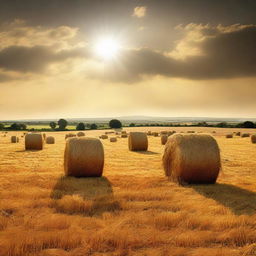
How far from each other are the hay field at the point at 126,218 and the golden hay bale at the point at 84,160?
50.2 inches

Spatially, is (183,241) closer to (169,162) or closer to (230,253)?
(230,253)

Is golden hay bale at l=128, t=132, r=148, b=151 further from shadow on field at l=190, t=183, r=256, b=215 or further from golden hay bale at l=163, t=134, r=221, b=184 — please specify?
shadow on field at l=190, t=183, r=256, b=215

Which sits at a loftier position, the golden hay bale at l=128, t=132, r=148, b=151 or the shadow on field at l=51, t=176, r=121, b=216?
the golden hay bale at l=128, t=132, r=148, b=151

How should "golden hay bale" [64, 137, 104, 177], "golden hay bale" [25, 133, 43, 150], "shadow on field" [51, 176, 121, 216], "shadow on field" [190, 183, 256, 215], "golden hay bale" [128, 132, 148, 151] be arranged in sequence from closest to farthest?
"shadow on field" [51, 176, 121, 216] < "shadow on field" [190, 183, 256, 215] < "golden hay bale" [64, 137, 104, 177] < "golden hay bale" [128, 132, 148, 151] < "golden hay bale" [25, 133, 43, 150]

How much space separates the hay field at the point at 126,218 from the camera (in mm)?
5109

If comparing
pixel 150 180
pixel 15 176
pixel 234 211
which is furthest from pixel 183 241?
pixel 15 176

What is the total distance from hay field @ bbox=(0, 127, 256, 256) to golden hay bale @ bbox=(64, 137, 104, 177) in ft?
4.18

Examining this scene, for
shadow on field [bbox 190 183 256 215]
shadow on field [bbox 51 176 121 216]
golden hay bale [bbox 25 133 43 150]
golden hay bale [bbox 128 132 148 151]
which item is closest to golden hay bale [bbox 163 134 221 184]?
shadow on field [bbox 190 183 256 215]

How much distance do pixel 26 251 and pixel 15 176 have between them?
21.9 feet

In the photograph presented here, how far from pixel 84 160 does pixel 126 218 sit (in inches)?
220

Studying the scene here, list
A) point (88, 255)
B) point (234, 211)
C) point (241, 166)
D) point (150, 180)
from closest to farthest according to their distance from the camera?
point (88, 255), point (234, 211), point (150, 180), point (241, 166)

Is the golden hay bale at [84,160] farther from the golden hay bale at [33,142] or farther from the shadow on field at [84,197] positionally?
the golden hay bale at [33,142]

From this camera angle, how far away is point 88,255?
16.0 feet

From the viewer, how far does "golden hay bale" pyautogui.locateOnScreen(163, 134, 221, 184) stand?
10.2m
